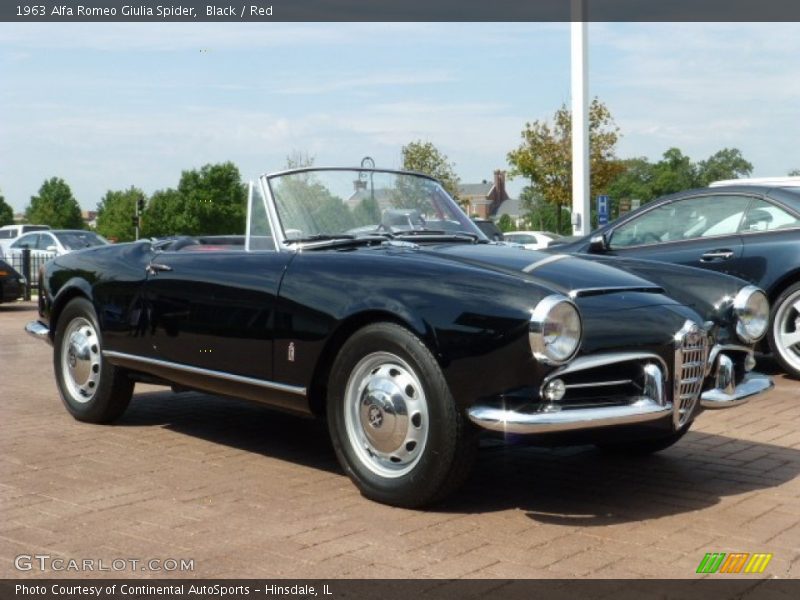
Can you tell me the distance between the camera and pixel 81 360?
6.31 m

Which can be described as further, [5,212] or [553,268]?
[5,212]

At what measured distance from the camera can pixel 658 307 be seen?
4.52 meters

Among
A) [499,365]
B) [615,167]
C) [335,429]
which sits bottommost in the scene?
[335,429]

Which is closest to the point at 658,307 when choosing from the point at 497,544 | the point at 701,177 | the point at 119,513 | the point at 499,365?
the point at 499,365

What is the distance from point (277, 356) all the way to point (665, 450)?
2200 mm

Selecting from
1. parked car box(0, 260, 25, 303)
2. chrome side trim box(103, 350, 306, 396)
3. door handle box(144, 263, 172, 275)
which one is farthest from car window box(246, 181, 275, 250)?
parked car box(0, 260, 25, 303)

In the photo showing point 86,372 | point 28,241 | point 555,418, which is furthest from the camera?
point 28,241

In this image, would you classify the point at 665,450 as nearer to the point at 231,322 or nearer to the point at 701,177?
the point at 231,322

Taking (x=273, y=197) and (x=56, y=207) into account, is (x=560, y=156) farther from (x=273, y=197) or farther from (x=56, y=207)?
(x=56, y=207)

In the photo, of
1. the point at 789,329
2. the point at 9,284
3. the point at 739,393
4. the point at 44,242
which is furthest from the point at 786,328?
the point at 44,242

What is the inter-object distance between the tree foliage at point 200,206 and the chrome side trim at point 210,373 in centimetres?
8127

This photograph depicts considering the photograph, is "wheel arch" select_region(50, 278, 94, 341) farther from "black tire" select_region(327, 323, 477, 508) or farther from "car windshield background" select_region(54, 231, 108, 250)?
"car windshield background" select_region(54, 231, 108, 250)

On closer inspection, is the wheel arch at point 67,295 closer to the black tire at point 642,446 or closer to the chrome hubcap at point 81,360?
the chrome hubcap at point 81,360

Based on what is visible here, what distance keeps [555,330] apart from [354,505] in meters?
1.15
